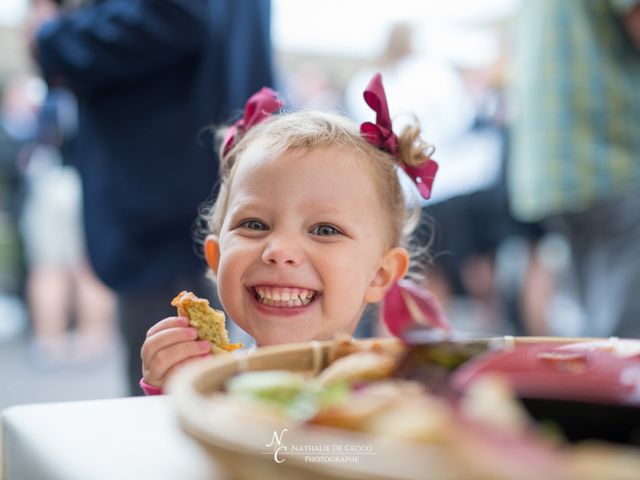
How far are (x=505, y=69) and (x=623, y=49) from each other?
5.49 ft

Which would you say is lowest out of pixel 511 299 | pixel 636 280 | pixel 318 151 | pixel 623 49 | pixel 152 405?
pixel 511 299

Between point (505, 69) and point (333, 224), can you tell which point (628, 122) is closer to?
point (333, 224)

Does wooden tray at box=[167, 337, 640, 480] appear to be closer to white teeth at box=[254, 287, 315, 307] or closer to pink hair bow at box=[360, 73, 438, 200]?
white teeth at box=[254, 287, 315, 307]

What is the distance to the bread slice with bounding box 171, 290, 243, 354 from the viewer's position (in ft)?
2.62

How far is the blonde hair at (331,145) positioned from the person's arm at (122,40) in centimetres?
40

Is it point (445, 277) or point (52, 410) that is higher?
point (52, 410)

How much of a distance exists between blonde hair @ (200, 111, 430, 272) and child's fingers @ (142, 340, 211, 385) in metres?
0.29

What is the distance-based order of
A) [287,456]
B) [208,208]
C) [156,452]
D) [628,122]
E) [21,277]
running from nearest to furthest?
1. [287,456]
2. [156,452]
3. [208,208]
4. [628,122]
5. [21,277]

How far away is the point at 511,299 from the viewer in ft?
10.8

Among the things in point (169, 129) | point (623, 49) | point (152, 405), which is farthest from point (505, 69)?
point (152, 405)

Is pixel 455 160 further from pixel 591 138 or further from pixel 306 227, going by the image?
pixel 306 227

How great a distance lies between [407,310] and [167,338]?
0.91 ft

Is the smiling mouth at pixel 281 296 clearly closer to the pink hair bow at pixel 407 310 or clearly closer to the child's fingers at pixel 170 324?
the child's fingers at pixel 170 324

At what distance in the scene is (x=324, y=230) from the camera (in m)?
0.97
